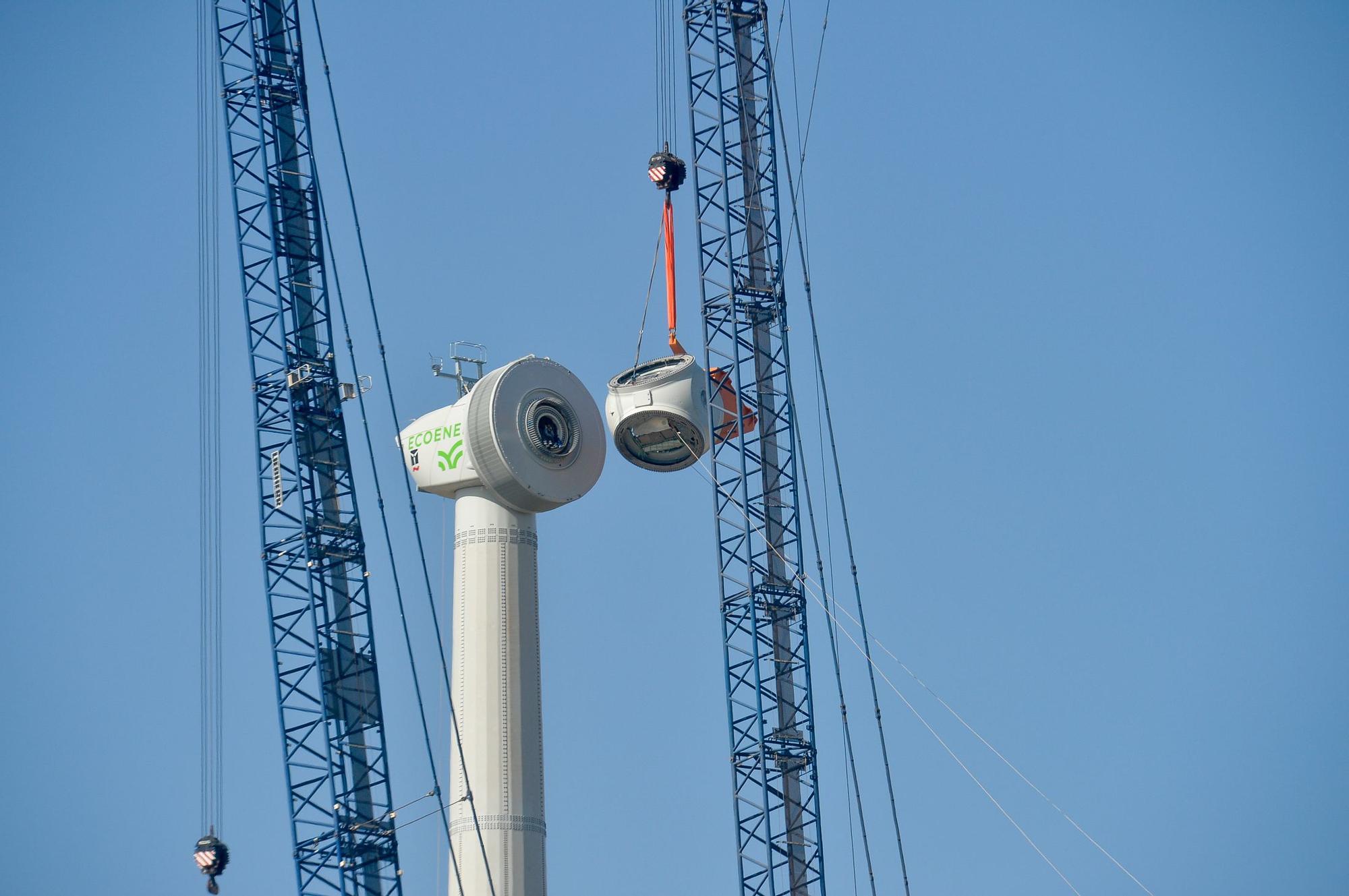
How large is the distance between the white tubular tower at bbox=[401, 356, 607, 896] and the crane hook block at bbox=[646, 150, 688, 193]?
10.2m

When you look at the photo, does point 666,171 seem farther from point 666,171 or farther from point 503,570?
point 503,570

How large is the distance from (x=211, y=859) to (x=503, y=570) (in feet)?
62.3

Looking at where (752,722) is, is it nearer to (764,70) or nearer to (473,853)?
(473,853)

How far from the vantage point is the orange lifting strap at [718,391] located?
3187 inches

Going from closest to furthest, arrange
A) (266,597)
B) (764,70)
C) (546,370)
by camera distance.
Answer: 1. (266,597)
2. (764,70)
3. (546,370)

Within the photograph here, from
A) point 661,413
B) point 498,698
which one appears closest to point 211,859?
point 498,698

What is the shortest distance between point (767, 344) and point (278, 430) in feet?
63.3

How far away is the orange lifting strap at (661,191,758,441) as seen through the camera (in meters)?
80.9

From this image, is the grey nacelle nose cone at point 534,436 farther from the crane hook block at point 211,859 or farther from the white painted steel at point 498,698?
the crane hook block at point 211,859

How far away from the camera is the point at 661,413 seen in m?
85.0

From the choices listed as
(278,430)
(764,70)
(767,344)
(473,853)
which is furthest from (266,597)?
(764,70)

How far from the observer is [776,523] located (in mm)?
79438

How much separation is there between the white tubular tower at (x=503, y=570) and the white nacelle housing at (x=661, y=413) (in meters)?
3.30

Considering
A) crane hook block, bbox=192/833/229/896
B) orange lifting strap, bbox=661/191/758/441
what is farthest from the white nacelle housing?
crane hook block, bbox=192/833/229/896
